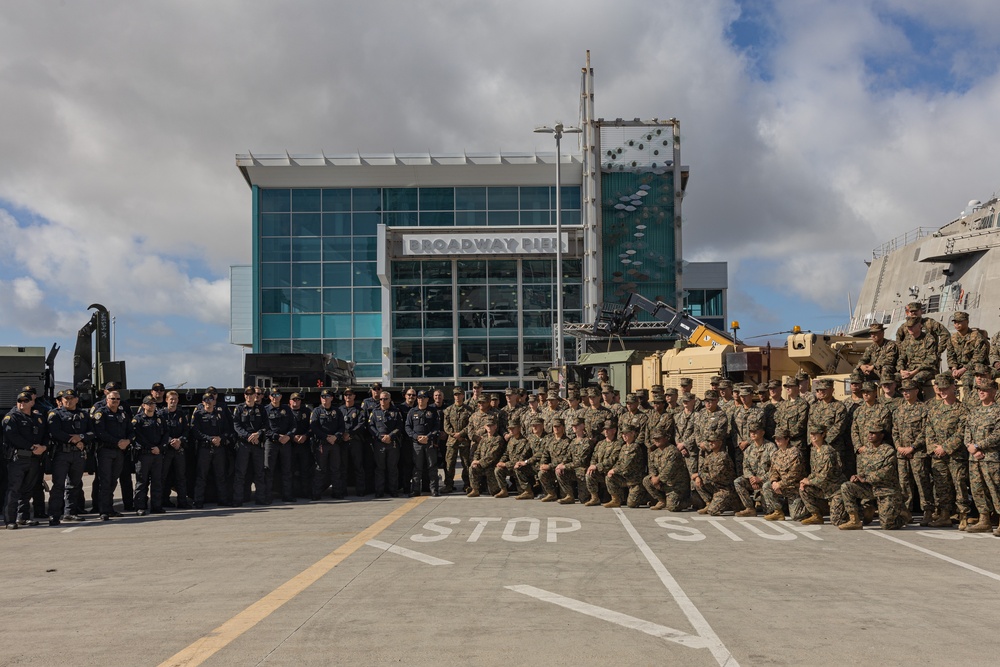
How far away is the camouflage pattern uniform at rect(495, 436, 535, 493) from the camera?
544 inches

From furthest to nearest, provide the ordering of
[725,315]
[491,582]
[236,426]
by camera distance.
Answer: [725,315]
[236,426]
[491,582]

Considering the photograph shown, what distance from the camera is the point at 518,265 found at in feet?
129

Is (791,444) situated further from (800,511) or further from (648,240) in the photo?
(648,240)

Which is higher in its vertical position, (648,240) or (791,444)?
(648,240)

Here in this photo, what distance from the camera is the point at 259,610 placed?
6.30 m

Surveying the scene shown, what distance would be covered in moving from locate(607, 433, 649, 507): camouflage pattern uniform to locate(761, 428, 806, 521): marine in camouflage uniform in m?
1.86

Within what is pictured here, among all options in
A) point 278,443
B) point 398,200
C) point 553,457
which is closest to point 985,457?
point 553,457

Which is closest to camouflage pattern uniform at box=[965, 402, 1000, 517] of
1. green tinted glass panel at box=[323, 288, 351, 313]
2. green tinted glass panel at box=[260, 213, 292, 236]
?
green tinted glass panel at box=[323, 288, 351, 313]

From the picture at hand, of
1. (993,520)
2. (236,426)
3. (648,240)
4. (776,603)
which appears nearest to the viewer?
(776,603)

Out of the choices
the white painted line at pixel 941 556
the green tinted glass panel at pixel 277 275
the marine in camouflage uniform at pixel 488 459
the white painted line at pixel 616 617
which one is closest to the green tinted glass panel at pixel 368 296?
the green tinted glass panel at pixel 277 275

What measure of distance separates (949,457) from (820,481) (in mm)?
1501

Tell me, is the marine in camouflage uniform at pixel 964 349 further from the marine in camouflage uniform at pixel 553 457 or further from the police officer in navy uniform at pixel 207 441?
the police officer in navy uniform at pixel 207 441

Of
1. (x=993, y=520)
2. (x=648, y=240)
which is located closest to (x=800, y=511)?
(x=993, y=520)

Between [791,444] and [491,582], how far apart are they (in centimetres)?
583
